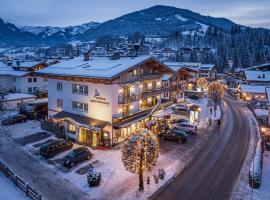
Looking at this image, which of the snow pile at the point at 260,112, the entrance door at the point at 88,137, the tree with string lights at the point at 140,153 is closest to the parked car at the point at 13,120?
the entrance door at the point at 88,137

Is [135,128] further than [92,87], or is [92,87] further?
[135,128]

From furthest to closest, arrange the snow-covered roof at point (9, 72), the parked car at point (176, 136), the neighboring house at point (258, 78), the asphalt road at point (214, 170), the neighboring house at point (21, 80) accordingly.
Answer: the neighboring house at point (258, 78) < the neighboring house at point (21, 80) < the snow-covered roof at point (9, 72) < the parked car at point (176, 136) < the asphalt road at point (214, 170)

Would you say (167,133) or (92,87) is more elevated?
(92,87)

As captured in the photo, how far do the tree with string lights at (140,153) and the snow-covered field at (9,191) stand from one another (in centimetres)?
862

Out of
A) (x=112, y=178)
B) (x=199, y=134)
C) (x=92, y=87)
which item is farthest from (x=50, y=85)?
(x=199, y=134)

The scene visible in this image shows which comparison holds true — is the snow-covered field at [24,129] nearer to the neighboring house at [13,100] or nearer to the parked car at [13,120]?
the parked car at [13,120]

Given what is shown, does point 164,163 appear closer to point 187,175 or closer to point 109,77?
point 187,175

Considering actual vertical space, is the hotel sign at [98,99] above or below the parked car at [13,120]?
above

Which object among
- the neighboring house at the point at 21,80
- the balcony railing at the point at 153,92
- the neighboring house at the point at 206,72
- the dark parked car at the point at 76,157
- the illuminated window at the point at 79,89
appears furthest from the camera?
the neighboring house at the point at 206,72

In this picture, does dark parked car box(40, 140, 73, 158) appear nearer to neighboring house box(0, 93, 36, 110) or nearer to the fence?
the fence

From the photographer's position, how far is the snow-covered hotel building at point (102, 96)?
32.0 metres

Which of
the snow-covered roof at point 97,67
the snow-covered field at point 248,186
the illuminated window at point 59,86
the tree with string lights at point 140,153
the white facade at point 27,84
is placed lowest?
the snow-covered field at point 248,186

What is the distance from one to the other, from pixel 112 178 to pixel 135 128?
13.9 m

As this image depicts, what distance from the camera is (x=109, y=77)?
1185 inches
